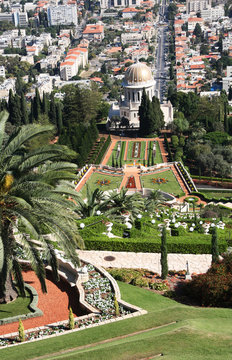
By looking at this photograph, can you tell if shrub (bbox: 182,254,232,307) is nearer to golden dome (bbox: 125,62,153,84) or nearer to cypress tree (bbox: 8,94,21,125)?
cypress tree (bbox: 8,94,21,125)

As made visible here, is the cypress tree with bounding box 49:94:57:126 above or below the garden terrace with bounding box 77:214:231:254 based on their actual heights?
above

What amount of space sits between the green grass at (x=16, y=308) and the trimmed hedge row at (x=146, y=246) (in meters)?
8.48

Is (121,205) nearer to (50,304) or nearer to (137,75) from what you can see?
(50,304)

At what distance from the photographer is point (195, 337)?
65.4ft

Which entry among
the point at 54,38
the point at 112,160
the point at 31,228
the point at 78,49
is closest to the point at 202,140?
the point at 112,160

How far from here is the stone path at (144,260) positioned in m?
32.0

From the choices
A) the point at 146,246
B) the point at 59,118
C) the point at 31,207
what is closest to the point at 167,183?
the point at 146,246

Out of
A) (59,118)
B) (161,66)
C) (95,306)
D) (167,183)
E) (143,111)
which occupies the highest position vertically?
(143,111)

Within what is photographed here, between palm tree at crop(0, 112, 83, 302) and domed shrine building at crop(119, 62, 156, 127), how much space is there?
5530 centimetres

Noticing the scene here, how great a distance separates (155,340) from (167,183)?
38.2 meters

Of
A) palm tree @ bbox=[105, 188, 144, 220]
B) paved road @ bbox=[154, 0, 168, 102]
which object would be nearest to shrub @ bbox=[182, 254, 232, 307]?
palm tree @ bbox=[105, 188, 144, 220]

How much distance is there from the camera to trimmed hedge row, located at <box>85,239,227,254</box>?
33.7 m

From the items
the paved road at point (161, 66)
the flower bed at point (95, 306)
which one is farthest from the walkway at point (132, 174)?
the paved road at point (161, 66)

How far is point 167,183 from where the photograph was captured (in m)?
57.5
